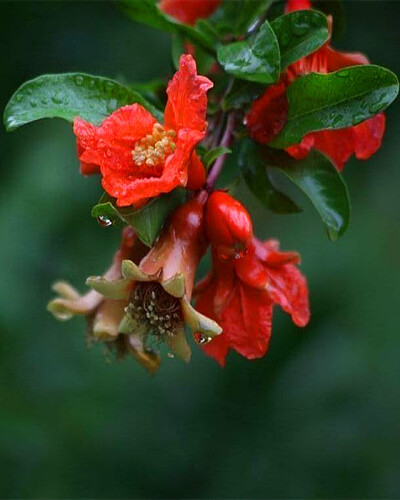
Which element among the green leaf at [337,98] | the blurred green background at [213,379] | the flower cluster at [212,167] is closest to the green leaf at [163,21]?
the flower cluster at [212,167]

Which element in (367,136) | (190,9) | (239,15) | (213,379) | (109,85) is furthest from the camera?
(213,379)

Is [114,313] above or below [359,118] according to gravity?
below

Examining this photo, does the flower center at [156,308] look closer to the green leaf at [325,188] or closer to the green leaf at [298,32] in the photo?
the green leaf at [325,188]

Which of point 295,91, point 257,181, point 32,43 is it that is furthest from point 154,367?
point 32,43

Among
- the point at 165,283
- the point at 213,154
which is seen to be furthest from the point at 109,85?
the point at 165,283

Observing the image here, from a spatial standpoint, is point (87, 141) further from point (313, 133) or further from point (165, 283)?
point (313, 133)
